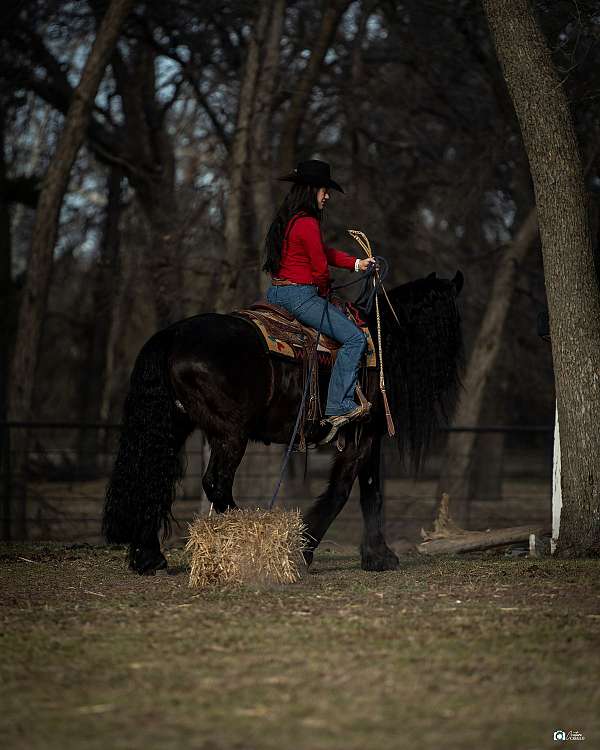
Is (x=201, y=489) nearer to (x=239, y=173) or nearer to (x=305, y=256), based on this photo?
(x=239, y=173)

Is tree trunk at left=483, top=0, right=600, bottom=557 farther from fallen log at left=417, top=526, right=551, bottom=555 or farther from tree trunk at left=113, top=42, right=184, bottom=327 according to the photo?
tree trunk at left=113, top=42, right=184, bottom=327

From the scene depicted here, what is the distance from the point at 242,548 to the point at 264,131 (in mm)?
9164

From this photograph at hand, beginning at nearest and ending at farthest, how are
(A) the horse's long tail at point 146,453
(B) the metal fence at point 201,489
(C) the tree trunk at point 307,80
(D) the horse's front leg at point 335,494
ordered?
(A) the horse's long tail at point 146,453, (D) the horse's front leg at point 335,494, (B) the metal fence at point 201,489, (C) the tree trunk at point 307,80

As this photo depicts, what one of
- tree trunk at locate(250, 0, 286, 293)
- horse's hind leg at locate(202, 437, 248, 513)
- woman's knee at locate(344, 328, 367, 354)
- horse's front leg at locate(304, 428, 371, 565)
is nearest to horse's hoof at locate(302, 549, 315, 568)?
horse's front leg at locate(304, 428, 371, 565)

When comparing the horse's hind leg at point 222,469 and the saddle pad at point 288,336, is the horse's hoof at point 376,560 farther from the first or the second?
the saddle pad at point 288,336

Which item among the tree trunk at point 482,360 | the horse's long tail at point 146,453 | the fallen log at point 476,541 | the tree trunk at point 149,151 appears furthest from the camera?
the tree trunk at point 149,151

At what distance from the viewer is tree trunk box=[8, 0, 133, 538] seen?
14.4 metres

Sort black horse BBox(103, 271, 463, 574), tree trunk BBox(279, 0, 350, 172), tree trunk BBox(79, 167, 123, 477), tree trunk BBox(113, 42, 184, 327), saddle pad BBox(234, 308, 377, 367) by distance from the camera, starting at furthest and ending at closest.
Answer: tree trunk BBox(79, 167, 123, 477) → tree trunk BBox(113, 42, 184, 327) → tree trunk BBox(279, 0, 350, 172) → saddle pad BBox(234, 308, 377, 367) → black horse BBox(103, 271, 463, 574)

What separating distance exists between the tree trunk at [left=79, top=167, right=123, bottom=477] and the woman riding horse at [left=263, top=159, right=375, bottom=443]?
6913 millimetres

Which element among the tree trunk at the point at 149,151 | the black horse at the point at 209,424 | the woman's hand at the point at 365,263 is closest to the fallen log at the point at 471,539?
the black horse at the point at 209,424

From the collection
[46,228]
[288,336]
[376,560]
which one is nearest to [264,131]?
[46,228]

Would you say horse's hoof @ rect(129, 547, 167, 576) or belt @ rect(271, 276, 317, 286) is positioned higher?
belt @ rect(271, 276, 317, 286)

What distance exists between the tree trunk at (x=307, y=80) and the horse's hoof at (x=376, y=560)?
353 inches

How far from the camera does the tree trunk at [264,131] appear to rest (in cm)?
1495
